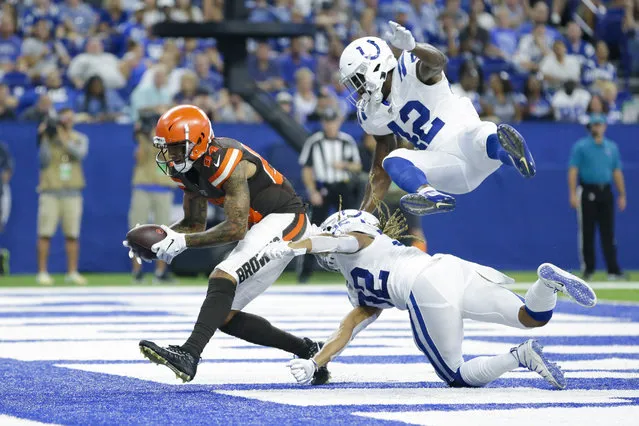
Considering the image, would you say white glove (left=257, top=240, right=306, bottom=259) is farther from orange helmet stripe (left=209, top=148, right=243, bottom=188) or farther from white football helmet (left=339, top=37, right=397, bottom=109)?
white football helmet (left=339, top=37, right=397, bottom=109)

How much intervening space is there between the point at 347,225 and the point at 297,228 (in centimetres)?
37

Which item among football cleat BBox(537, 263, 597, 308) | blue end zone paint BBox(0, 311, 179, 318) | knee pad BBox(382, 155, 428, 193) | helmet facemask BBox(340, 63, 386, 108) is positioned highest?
helmet facemask BBox(340, 63, 386, 108)

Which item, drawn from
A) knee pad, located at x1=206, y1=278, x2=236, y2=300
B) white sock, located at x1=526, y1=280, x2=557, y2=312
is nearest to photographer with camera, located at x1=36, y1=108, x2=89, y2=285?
knee pad, located at x1=206, y1=278, x2=236, y2=300

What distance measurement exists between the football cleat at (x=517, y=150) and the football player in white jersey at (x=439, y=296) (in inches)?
27.2

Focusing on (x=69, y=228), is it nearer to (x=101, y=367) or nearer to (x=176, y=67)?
(x=176, y=67)

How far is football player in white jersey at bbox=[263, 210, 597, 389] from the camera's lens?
21.0ft

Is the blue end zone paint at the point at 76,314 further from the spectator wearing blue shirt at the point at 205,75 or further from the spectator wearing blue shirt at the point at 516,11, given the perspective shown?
the spectator wearing blue shirt at the point at 516,11

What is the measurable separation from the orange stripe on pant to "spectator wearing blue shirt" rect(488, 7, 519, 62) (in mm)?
13138

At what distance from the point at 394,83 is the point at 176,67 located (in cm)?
1041

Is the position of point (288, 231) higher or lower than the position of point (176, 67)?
higher

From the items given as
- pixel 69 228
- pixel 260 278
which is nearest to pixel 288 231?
pixel 260 278

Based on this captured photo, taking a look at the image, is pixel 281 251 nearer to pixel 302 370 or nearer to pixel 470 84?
pixel 302 370

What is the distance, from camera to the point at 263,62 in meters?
17.9

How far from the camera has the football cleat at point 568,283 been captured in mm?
6266
